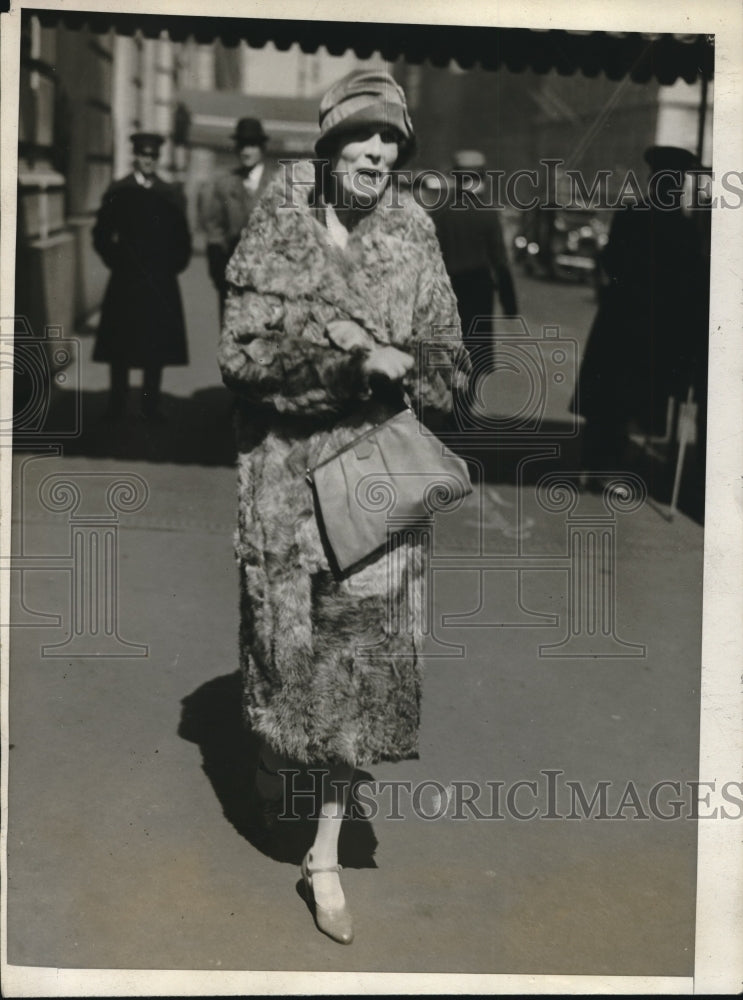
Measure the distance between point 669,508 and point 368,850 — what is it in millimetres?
4458

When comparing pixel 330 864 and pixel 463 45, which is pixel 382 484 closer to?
pixel 330 864

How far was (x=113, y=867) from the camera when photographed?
11.9ft

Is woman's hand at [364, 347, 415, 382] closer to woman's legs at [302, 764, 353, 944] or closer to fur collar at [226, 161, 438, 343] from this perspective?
fur collar at [226, 161, 438, 343]

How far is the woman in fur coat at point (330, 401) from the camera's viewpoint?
3209mm

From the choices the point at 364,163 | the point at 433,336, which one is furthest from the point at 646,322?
the point at 364,163

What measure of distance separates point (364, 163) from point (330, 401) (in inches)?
24.3

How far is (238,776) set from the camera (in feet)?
13.9

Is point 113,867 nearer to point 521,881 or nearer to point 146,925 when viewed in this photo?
point 146,925

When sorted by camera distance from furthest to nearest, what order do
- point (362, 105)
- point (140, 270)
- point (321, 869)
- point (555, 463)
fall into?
point (140, 270)
point (555, 463)
point (321, 869)
point (362, 105)

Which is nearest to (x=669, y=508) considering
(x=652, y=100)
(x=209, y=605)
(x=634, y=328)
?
(x=634, y=328)

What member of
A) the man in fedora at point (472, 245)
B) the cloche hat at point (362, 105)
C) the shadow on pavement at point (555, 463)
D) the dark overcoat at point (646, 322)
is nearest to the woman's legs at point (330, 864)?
the cloche hat at point (362, 105)

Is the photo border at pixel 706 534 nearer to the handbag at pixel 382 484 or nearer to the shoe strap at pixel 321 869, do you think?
the shoe strap at pixel 321 869

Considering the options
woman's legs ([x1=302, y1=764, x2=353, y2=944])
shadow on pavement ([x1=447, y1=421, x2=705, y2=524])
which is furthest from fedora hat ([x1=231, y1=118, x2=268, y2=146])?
woman's legs ([x1=302, y1=764, x2=353, y2=944])

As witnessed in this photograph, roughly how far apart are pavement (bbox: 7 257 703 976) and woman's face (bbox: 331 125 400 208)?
197cm
